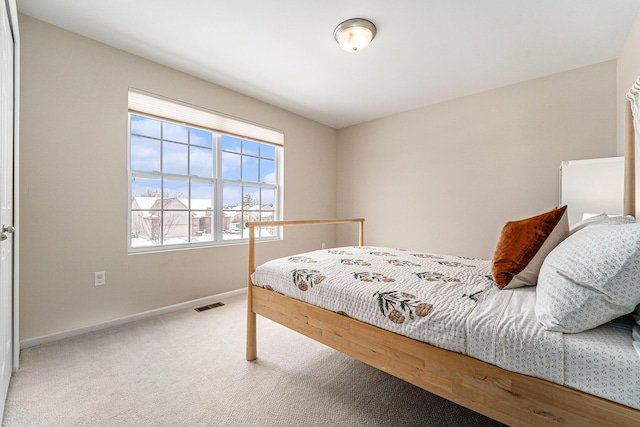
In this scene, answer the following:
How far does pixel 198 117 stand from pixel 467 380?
10.4 feet

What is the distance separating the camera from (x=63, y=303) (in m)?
2.18

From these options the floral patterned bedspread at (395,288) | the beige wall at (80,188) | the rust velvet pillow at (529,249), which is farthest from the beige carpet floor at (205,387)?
the rust velvet pillow at (529,249)

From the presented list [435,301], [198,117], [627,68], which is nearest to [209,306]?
[198,117]

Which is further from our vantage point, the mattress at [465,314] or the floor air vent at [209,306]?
the floor air vent at [209,306]

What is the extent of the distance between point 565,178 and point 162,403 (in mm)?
3390

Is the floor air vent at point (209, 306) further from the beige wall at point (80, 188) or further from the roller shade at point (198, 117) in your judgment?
the roller shade at point (198, 117)

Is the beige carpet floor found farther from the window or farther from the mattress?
the window

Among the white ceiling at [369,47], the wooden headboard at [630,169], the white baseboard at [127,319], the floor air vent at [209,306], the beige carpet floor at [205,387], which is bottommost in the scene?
the beige carpet floor at [205,387]

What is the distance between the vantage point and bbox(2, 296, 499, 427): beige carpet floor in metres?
1.37

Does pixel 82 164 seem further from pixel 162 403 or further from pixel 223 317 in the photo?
pixel 162 403

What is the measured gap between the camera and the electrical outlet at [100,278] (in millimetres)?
2324

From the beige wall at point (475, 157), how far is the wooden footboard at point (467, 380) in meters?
2.61

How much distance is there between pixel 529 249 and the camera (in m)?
1.30

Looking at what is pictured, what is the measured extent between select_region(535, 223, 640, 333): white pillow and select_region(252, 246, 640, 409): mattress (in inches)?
1.9
